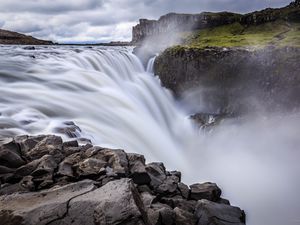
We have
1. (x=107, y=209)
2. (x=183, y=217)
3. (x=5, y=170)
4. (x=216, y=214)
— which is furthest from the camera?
(x=216, y=214)

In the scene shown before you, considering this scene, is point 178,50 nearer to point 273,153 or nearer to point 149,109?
point 149,109

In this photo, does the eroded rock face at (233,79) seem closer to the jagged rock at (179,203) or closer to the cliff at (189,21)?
the jagged rock at (179,203)

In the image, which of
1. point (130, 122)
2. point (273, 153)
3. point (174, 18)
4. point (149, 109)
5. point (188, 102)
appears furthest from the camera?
point (174, 18)

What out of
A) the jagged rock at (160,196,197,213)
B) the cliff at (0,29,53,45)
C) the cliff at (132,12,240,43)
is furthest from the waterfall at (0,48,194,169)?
the cliff at (0,29,53,45)

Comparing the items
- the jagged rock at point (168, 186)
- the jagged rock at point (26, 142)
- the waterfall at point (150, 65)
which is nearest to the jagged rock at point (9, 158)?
the jagged rock at point (26, 142)

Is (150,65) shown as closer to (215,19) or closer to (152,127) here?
(152,127)

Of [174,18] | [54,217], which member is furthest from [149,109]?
[174,18]

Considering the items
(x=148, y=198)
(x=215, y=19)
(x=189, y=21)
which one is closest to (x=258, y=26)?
(x=215, y=19)

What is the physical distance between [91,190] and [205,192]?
15.5 ft

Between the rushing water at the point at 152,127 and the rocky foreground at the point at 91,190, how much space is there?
3.32 meters

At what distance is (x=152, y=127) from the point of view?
22812 mm

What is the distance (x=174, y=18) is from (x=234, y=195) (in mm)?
60121

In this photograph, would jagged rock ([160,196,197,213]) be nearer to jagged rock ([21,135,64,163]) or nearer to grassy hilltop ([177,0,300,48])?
jagged rock ([21,135,64,163])

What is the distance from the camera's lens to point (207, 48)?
31.8 metres
